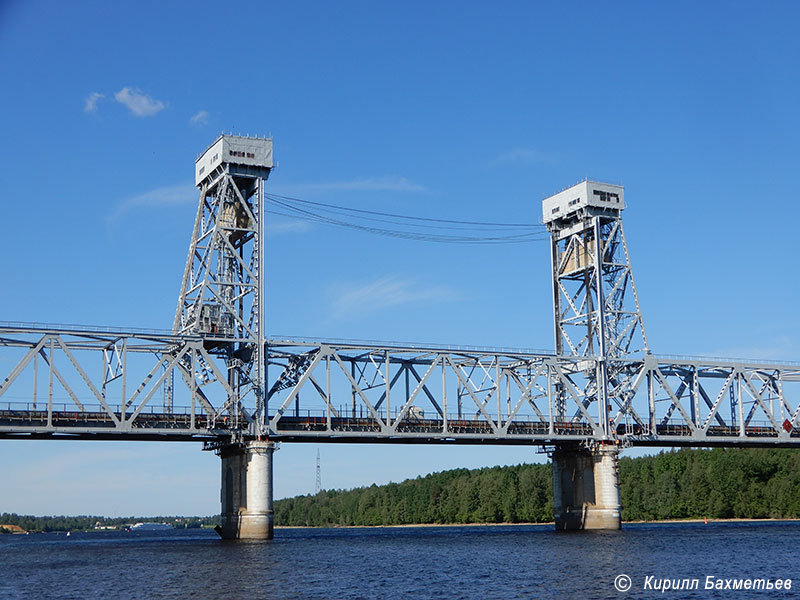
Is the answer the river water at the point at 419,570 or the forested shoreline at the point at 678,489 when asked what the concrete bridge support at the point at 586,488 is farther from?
the forested shoreline at the point at 678,489

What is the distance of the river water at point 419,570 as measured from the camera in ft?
162

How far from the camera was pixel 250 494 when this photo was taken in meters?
83.8

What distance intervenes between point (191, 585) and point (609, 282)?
65.9 m

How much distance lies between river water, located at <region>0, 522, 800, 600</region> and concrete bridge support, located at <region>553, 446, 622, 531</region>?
12141 millimetres

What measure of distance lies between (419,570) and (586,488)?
1650 inches

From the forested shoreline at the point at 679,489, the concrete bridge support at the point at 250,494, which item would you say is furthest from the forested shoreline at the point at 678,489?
the concrete bridge support at the point at 250,494

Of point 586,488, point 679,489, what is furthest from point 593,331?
point 679,489

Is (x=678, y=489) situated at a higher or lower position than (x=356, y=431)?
lower

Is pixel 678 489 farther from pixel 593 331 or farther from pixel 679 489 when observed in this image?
pixel 593 331

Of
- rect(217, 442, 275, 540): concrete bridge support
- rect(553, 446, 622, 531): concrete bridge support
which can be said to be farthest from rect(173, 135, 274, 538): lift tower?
rect(553, 446, 622, 531): concrete bridge support

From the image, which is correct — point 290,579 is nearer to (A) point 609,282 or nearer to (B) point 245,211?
(B) point 245,211

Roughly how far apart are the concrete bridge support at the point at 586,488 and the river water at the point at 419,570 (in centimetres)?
1214

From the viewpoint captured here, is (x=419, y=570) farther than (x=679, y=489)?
No

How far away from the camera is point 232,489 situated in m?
86.5
